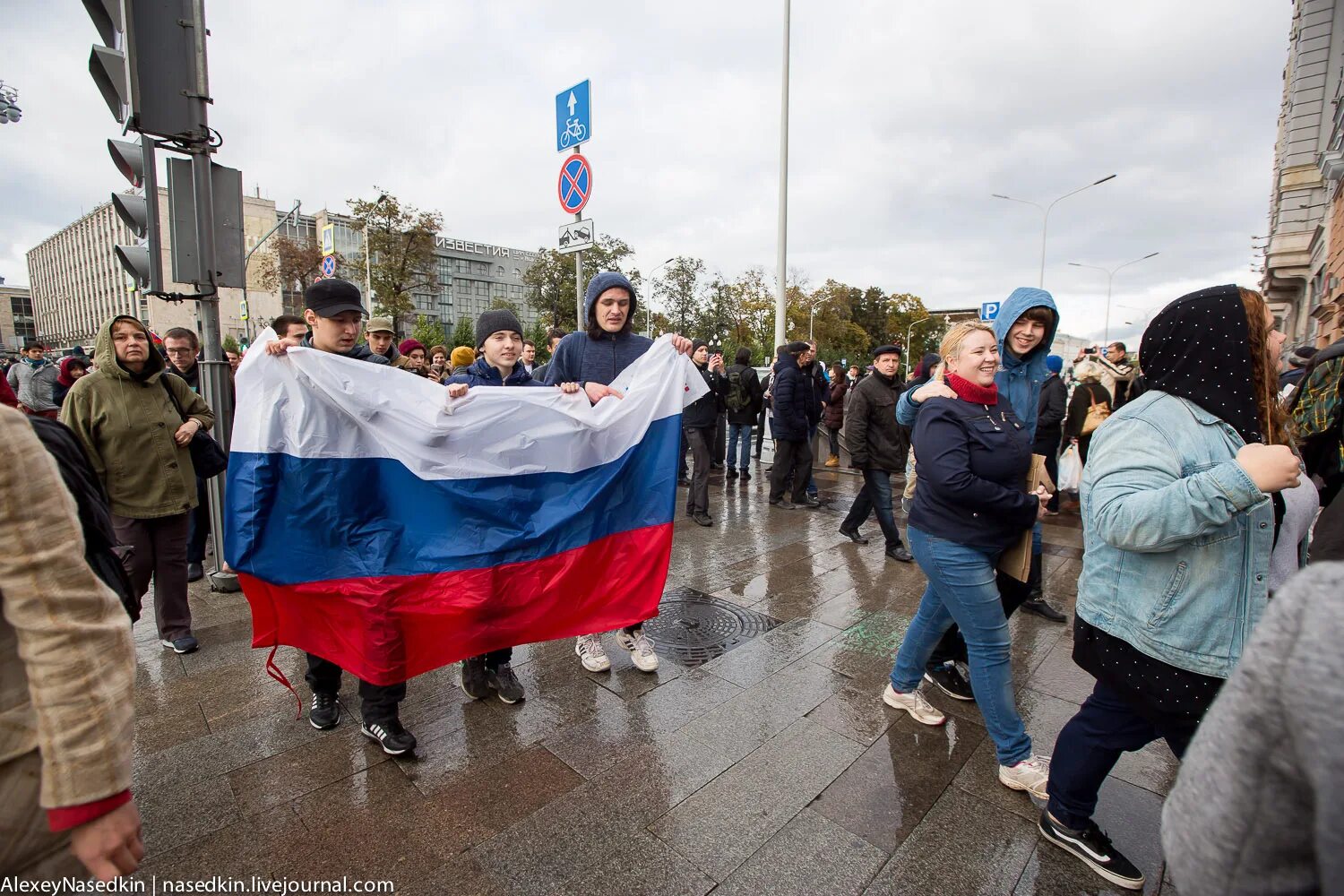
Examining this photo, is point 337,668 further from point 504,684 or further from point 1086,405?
point 1086,405

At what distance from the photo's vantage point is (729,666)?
3834 millimetres

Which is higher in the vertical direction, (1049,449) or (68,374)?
(68,374)

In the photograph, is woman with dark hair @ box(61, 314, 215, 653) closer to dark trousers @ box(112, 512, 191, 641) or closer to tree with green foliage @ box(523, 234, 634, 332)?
dark trousers @ box(112, 512, 191, 641)

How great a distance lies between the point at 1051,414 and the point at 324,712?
6.63 m

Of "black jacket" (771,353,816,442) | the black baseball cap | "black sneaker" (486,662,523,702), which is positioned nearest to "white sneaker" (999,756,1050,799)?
"black sneaker" (486,662,523,702)

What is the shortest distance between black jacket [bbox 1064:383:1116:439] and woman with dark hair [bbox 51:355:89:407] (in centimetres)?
1018

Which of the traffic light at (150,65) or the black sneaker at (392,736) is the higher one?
the traffic light at (150,65)

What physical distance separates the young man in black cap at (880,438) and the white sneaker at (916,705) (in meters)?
2.82

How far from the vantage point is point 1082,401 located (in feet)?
24.5

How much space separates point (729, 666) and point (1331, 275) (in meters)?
22.3

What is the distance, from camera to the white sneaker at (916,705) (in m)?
3.18

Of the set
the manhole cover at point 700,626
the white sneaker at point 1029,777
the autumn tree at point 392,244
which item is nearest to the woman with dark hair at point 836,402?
the manhole cover at point 700,626

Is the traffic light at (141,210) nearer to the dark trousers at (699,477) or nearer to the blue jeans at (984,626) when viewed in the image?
the dark trousers at (699,477)

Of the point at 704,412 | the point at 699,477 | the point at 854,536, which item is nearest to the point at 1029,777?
the point at 854,536
